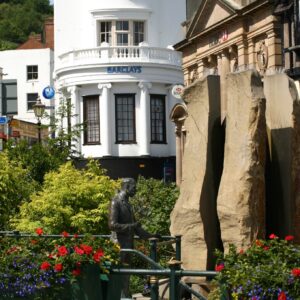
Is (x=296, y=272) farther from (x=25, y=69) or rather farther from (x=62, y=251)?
(x=25, y=69)

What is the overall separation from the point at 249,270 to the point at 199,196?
5087mm

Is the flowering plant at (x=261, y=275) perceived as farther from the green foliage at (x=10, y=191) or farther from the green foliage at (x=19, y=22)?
the green foliage at (x=19, y=22)

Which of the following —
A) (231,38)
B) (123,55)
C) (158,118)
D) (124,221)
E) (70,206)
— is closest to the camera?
(124,221)

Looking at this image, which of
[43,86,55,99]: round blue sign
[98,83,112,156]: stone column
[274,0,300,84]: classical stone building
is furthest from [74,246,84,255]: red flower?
[43,86,55,99]: round blue sign

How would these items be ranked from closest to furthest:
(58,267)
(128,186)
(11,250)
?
(58,267) < (11,250) < (128,186)

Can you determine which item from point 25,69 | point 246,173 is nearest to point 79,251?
point 246,173

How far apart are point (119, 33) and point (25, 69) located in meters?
22.8

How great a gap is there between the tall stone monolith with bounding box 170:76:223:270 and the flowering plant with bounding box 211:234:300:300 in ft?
14.7

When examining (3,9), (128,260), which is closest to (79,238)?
(128,260)

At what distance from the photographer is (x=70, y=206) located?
863 inches

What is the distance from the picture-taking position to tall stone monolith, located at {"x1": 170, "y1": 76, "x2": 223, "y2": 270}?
43.0 feet

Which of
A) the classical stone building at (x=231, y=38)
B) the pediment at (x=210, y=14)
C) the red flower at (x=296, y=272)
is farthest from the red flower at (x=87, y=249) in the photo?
the pediment at (x=210, y=14)

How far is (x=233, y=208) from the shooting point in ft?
40.3

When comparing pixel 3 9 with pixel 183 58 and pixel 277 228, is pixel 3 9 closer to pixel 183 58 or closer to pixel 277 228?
pixel 183 58
